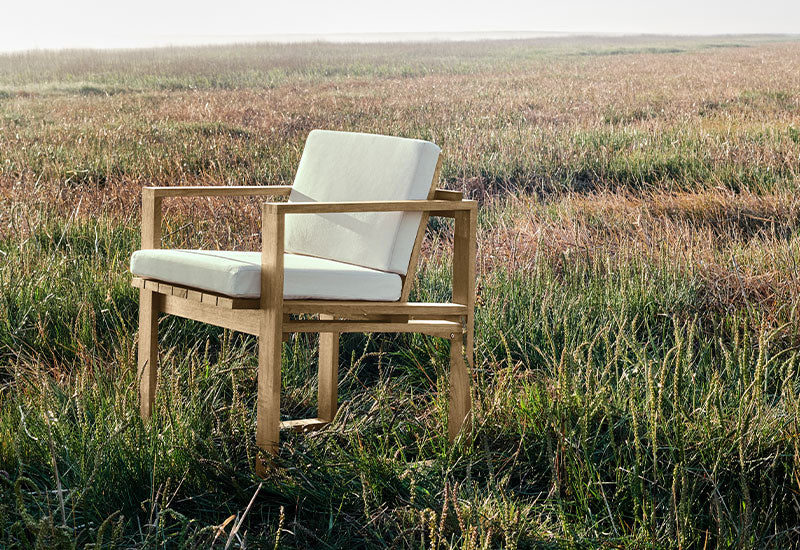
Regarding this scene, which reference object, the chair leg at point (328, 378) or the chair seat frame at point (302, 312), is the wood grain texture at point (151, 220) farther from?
the chair leg at point (328, 378)

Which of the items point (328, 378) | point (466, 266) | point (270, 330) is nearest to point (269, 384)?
point (270, 330)

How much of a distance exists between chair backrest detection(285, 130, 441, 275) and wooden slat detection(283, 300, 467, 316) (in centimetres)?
16

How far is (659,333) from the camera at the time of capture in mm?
3623

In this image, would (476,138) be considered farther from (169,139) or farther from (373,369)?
(373,369)

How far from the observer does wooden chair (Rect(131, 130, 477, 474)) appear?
2492 millimetres

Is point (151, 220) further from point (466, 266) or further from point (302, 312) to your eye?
point (466, 266)

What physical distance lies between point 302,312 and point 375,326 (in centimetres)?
26

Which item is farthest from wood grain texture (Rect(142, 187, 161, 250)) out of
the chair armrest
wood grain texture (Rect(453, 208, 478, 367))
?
wood grain texture (Rect(453, 208, 478, 367))

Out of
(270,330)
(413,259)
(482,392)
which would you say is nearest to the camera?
(270,330)

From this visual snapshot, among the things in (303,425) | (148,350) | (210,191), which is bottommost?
(303,425)

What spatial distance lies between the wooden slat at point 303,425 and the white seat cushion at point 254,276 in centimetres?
52

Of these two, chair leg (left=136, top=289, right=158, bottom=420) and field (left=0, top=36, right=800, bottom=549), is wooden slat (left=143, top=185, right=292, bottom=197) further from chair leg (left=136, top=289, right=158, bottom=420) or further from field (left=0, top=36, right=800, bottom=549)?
field (left=0, top=36, right=800, bottom=549)

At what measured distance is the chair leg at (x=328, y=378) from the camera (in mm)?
3043

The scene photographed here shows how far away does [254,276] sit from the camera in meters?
2.47
